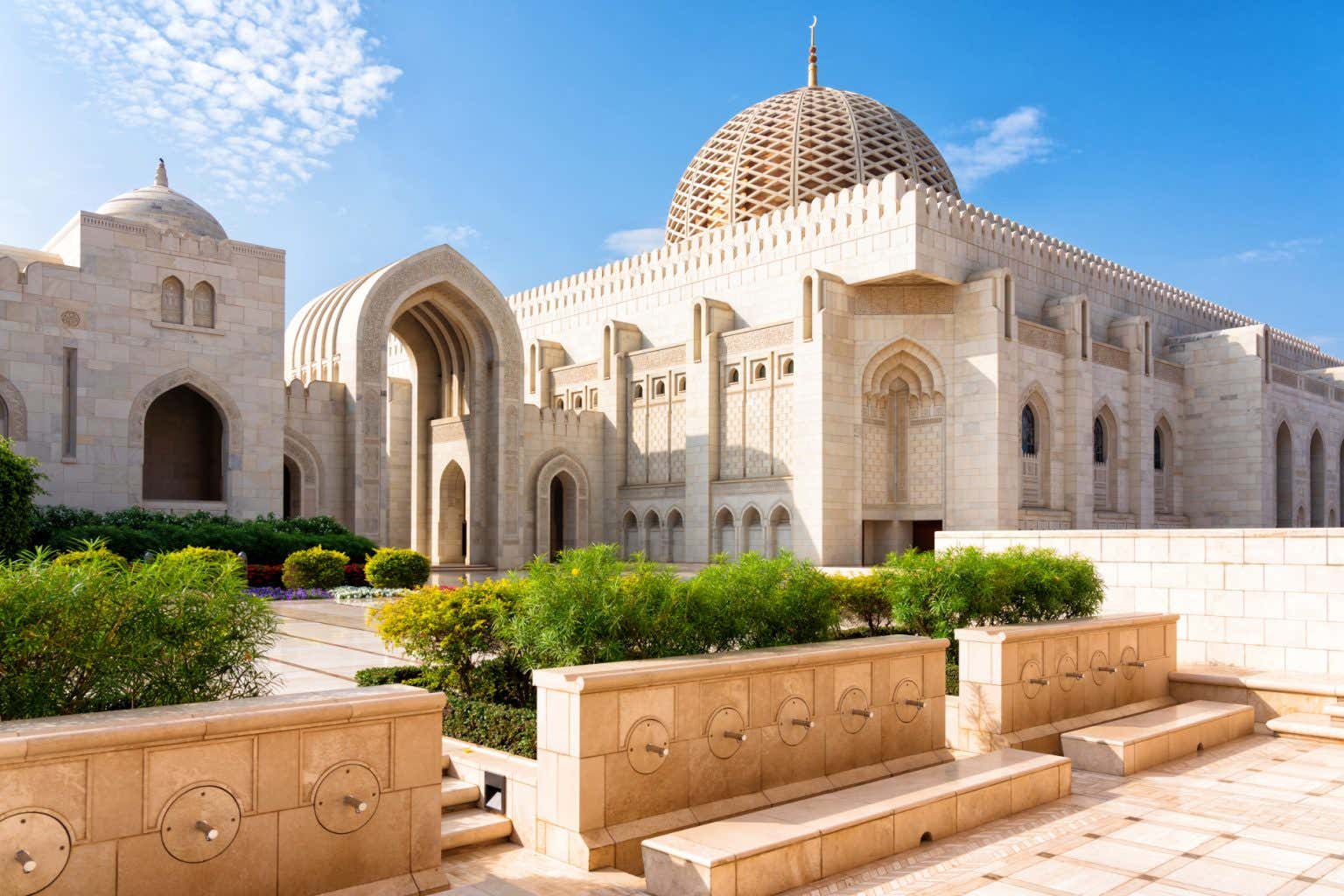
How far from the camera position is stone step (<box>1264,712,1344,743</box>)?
8.07 metres

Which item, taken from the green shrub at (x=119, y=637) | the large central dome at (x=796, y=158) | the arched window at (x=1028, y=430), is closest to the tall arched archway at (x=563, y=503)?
the large central dome at (x=796, y=158)

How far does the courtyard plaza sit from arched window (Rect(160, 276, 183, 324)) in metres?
12.6

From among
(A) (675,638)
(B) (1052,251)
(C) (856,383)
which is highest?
(B) (1052,251)

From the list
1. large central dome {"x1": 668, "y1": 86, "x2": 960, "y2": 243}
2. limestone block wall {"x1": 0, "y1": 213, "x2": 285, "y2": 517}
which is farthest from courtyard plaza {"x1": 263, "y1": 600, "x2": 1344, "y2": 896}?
large central dome {"x1": 668, "y1": 86, "x2": 960, "y2": 243}

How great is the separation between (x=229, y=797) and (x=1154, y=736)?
626cm

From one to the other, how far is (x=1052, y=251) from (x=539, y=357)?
13587 millimetres

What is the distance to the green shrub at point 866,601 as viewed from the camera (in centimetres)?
968

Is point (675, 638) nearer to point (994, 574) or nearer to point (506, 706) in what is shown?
point (506, 706)

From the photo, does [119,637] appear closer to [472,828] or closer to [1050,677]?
[472,828]

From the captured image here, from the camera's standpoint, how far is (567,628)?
5625 millimetres

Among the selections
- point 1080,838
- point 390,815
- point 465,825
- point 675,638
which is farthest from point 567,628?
point 1080,838

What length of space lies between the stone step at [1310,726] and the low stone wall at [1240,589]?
4.66 feet

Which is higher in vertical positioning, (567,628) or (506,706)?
(567,628)

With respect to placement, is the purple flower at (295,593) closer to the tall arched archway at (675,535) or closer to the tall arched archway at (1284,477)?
the tall arched archway at (675,535)
